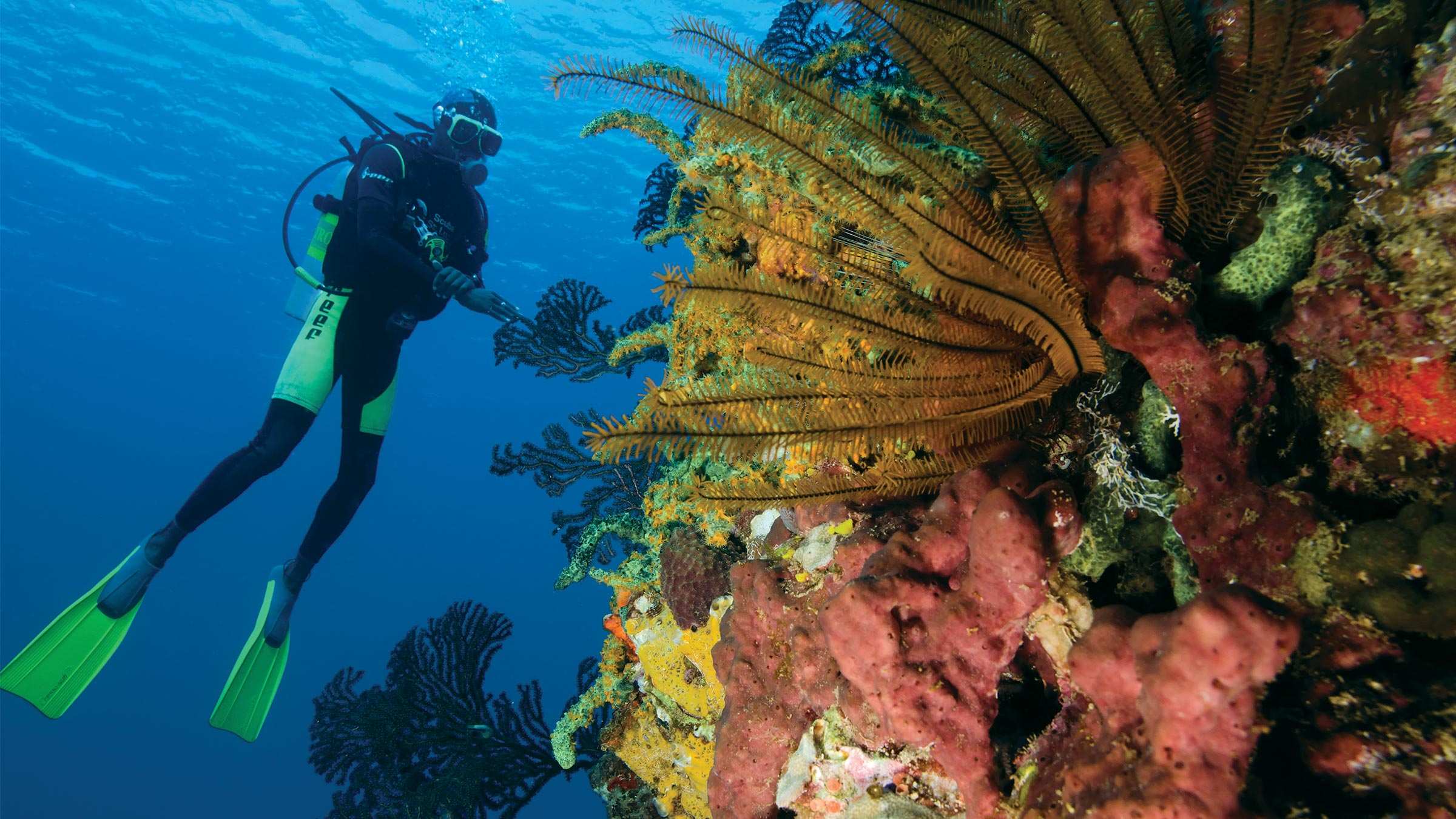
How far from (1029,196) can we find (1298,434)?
1.13m

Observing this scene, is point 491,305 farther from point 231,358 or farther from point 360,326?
point 231,358

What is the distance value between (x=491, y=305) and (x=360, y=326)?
7.64 feet

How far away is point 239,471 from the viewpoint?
7.26 m

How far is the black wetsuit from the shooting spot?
7359mm

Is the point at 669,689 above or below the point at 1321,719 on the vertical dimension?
above

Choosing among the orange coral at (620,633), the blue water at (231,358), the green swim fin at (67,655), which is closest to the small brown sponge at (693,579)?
the orange coral at (620,633)

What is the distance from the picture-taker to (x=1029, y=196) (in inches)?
79.4

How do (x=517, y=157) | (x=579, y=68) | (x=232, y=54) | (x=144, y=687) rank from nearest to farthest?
(x=579, y=68)
(x=232, y=54)
(x=517, y=157)
(x=144, y=687)

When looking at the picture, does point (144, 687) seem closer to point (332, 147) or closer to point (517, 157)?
point (332, 147)

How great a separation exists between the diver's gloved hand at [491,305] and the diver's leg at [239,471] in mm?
2328

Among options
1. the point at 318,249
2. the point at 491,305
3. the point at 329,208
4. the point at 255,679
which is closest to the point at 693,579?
the point at 491,305

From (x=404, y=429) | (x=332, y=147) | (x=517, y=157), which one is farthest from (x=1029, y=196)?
(x=404, y=429)

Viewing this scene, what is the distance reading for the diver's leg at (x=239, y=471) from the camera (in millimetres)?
7191

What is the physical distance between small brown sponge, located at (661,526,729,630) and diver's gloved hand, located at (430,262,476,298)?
4758mm
